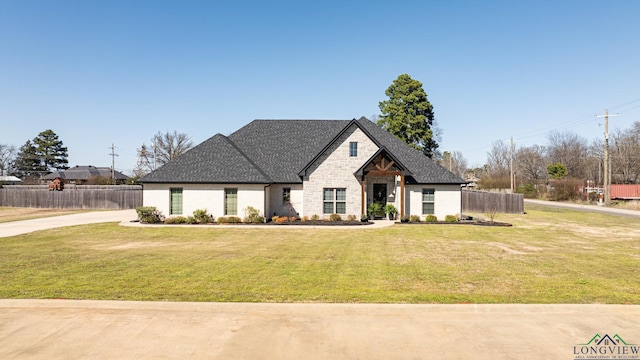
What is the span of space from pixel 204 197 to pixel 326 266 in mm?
15724

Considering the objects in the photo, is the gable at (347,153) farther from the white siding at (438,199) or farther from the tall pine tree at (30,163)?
the tall pine tree at (30,163)

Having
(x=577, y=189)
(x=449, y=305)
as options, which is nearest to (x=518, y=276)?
(x=449, y=305)

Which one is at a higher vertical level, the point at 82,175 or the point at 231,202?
the point at 82,175

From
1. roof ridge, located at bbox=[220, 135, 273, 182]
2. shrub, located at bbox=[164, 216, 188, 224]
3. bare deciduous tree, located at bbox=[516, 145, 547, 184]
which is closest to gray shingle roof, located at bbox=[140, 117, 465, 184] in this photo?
roof ridge, located at bbox=[220, 135, 273, 182]

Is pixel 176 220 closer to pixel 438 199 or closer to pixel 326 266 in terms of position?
pixel 326 266

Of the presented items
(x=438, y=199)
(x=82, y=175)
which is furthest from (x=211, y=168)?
(x=82, y=175)

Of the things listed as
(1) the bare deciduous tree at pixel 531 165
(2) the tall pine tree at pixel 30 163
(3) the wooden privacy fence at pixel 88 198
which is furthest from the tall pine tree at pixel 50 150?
(1) the bare deciduous tree at pixel 531 165

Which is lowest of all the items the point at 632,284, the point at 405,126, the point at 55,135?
the point at 632,284

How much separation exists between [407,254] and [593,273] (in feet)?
19.5

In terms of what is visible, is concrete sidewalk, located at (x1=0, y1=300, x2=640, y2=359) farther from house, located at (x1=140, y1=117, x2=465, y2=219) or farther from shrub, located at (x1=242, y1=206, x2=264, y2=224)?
house, located at (x1=140, y1=117, x2=465, y2=219)

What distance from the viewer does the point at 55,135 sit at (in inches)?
3511

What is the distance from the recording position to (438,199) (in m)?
25.9

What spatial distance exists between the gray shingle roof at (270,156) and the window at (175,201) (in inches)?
33.6

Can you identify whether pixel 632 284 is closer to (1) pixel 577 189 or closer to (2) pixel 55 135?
(1) pixel 577 189
